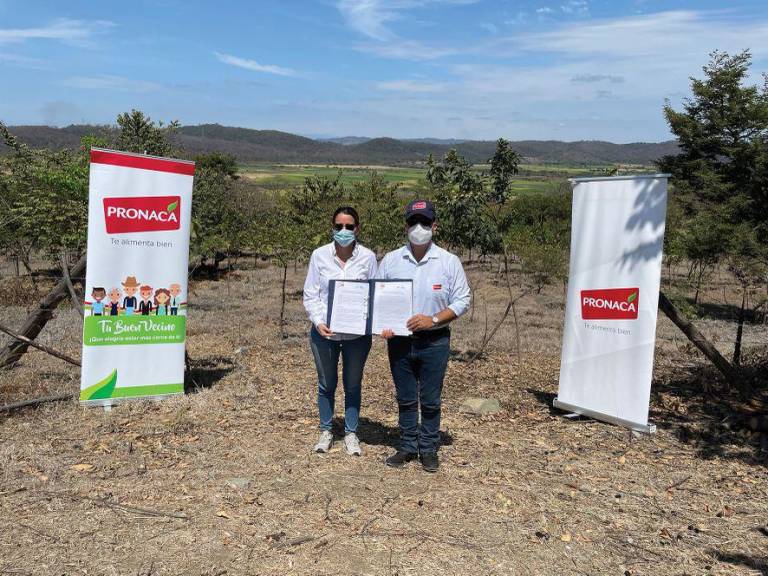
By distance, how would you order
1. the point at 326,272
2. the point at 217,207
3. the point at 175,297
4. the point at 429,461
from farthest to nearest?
1. the point at 217,207
2. the point at 175,297
3. the point at 429,461
4. the point at 326,272

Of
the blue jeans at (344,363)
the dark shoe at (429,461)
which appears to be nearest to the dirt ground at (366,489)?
the dark shoe at (429,461)

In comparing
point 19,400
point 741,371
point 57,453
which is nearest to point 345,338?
point 57,453

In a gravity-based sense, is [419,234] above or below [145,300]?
above

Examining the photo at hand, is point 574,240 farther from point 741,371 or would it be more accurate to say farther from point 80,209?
point 80,209

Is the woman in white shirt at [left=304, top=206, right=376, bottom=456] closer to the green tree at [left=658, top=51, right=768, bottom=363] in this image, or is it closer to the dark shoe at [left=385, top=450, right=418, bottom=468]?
the dark shoe at [left=385, top=450, right=418, bottom=468]

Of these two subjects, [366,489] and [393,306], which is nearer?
[393,306]

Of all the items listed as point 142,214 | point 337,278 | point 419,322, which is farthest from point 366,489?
point 142,214

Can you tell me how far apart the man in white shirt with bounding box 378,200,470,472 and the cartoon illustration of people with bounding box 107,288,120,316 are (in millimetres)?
3064

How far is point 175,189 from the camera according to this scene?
254 inches

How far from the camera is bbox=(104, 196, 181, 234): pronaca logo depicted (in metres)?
6.11

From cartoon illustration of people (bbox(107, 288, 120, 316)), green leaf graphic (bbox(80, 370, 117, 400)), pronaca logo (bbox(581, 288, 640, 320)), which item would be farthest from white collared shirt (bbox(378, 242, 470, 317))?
green leaf graphic (bbox(80, 370, 117, 400))

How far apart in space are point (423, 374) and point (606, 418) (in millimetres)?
2616

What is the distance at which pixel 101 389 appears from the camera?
6.32 m

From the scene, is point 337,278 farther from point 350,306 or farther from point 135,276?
point 135,276
